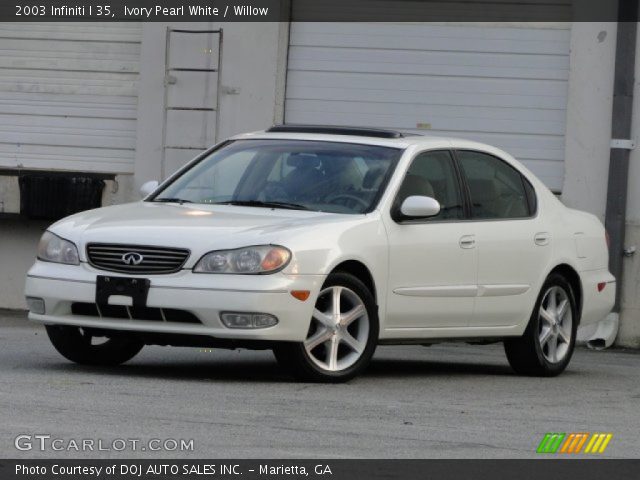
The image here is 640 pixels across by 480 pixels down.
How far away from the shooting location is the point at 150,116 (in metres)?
18.3

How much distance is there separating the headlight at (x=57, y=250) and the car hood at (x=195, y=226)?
41 mm

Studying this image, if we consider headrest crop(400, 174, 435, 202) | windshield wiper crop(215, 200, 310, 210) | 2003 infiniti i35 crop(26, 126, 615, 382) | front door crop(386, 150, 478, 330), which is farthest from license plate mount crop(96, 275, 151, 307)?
headrest crop(400, 174, 435, 202)

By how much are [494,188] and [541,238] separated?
0.46m

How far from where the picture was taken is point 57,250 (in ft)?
33.5

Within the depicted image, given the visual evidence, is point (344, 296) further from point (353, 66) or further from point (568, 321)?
point (353, 66)

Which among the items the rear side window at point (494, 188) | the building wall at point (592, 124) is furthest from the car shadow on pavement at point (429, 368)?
the building wall at point (592, 124)

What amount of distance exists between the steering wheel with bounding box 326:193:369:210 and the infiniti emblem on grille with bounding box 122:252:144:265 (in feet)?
4.53

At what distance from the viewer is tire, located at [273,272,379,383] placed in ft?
32.6

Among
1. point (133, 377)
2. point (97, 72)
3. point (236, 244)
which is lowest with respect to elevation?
point (133, 377)

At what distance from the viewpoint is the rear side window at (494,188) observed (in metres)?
11.5
